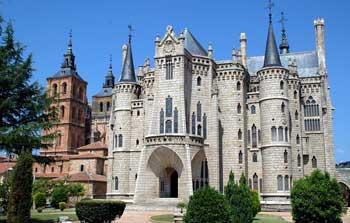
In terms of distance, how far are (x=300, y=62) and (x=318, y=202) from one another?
117 ft

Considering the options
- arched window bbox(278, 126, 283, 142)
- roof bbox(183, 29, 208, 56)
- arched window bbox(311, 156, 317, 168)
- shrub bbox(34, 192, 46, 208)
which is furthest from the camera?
roof bbox(183, 29, 208, 56)

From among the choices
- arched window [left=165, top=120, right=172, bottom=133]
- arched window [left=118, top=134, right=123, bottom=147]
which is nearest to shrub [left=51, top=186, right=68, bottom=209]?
arched window [left=118, top=134, right=123, bottom=147]

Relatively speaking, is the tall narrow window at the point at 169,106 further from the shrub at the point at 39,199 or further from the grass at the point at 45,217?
the shrub at the point at 39,199

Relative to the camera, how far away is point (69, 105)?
82812mm

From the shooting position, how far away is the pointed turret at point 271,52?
5097cm

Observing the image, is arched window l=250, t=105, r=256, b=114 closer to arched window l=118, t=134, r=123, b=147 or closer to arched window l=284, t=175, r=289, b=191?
arched window l=284, t=175, r=289, b=191

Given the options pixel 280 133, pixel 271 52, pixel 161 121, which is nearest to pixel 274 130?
pixel 280 133

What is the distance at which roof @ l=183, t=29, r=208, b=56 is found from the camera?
53594mm

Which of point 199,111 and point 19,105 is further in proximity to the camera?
point 199,111

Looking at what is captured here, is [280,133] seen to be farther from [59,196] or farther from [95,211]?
[95,211]

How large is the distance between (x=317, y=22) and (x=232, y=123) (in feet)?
64.9

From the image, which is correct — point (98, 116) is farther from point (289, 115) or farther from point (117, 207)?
point (117, 207)

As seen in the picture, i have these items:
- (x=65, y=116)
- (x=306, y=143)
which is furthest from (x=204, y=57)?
(x=65, y=116)

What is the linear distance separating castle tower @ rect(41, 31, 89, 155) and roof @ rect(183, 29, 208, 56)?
34.7 meters
